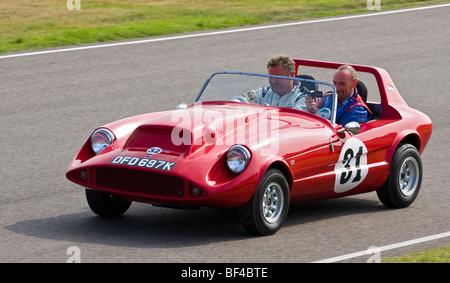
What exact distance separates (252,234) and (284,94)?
1.53 meters

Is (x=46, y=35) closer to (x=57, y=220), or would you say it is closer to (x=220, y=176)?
(x=57, y=220)

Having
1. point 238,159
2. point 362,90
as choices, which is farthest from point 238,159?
point 362,90

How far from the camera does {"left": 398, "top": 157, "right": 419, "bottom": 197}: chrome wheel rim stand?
336 inches

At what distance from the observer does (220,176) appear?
6992mm

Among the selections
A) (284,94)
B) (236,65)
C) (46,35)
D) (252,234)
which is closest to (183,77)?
(236,65)

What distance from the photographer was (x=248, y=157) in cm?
702

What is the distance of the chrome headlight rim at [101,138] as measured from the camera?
25.0ft

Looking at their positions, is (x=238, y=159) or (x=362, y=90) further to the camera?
(x=362, y=90)

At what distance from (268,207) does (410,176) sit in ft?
6.23

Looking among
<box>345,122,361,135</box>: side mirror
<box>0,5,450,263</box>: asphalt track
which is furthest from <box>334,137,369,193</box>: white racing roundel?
<box>0,5,450,263</box>: asphalt track

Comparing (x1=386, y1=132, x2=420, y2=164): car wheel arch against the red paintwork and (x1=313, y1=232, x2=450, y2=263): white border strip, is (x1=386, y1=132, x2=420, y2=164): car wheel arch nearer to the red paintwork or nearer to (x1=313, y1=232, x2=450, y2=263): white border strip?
the red paintwork

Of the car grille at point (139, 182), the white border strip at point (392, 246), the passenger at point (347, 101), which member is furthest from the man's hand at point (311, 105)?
the car grille at point (139, 182)

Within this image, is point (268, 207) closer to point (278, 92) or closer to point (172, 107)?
point (278, 92)

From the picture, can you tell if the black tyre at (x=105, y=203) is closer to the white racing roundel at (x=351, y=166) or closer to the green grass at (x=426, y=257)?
the white racing roundel at (x=351, y=166)
